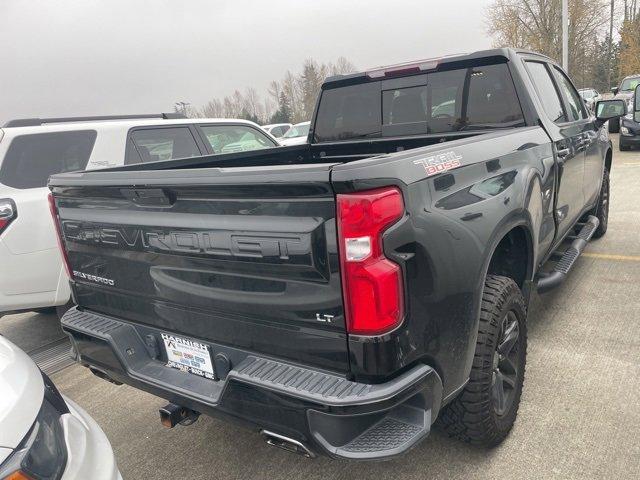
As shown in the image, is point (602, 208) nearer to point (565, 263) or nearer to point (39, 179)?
point (565, 263)

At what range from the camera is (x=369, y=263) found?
5.29 feet

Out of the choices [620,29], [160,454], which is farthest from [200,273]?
[620,29]

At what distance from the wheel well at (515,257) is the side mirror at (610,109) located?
2.51 m

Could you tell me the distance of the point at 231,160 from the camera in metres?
3.51

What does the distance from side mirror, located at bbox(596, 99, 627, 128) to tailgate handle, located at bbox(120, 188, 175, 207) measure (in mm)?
4215

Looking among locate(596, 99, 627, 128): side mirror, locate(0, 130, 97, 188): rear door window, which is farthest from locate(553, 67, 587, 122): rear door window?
locate(0, 130, 97, 188): rear door window

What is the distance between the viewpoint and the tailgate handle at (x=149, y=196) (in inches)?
78.6

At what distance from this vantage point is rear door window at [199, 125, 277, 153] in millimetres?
5793

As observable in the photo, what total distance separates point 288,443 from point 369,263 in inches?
29.9

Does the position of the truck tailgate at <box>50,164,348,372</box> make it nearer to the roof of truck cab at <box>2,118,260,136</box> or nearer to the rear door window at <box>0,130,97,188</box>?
the rear door window at <box>0,130,97,188</box>

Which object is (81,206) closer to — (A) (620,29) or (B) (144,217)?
(B) (144,217)

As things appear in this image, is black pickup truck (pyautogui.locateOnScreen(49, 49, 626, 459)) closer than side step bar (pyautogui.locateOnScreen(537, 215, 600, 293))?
Yes

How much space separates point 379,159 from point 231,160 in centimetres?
205

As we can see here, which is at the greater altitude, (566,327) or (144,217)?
(144,217)
